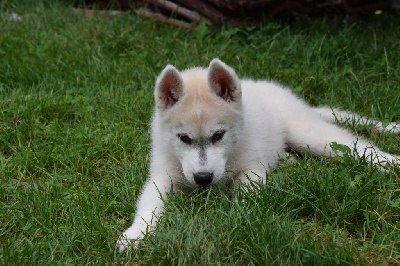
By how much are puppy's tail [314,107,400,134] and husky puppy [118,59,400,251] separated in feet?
1.08

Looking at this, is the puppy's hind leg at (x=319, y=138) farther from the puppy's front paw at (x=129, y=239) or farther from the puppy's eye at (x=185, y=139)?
the puppy's front paw at (x=129, y=239)

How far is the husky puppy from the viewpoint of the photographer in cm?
382

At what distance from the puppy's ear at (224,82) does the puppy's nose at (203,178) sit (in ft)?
2.05

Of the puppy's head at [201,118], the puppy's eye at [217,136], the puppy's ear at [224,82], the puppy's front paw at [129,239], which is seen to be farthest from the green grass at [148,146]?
the puppy's ear at [224,82]

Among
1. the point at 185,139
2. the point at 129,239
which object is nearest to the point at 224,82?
the point at 185,139

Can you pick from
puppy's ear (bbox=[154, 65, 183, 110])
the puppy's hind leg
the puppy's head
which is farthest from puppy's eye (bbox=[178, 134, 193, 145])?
the puppy's hind leg

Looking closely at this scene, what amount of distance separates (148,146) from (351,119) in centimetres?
184

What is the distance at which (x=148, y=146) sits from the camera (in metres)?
4.81

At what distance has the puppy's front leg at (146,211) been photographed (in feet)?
11.6

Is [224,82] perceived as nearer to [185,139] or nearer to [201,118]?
[201,118]

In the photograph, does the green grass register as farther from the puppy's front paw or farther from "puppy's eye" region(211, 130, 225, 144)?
"puppy's eye" region(211, 130, 225, 144)

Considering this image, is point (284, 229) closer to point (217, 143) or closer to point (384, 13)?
point (217, 143)

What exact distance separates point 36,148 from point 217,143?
1756mm

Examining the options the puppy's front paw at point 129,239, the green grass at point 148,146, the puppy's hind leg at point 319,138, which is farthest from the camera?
the puppy's hind leg at point 319,138
